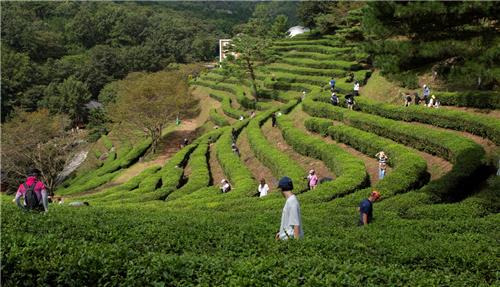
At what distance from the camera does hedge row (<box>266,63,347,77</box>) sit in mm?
40591

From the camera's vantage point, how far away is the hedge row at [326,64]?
132 feet

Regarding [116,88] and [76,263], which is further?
[116,88]

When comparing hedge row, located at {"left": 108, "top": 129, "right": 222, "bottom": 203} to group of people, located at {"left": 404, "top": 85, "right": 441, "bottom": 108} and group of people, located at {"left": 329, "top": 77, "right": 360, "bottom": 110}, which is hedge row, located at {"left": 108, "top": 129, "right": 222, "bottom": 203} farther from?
group of people, located at {"left": 404, "top": 85, "right": 441, "bottom": 108}

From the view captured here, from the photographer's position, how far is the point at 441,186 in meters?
15.3

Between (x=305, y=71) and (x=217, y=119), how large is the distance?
30.9 ft

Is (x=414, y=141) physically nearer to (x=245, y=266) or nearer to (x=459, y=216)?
(x=459, y=216)

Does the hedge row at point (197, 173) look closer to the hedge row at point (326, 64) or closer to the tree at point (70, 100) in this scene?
the hedge row at point (326, 64)

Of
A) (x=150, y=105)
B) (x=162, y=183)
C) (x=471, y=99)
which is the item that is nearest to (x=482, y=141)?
(x=471, y=99)

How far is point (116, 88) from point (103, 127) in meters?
16.8

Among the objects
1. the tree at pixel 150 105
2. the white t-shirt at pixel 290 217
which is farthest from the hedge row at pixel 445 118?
the tree at pixel 150 105

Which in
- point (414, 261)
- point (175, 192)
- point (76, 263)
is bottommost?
point (175, 192)

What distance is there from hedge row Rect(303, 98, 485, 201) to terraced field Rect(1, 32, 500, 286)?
7 cm

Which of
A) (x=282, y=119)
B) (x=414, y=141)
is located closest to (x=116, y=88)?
(x=282, y=119)

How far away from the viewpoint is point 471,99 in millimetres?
22594
